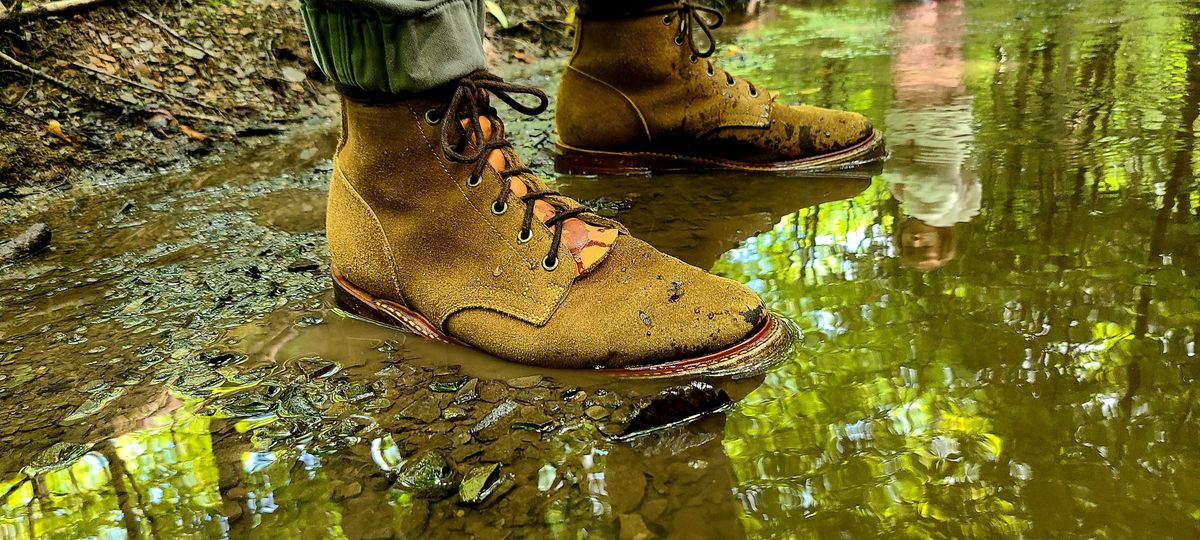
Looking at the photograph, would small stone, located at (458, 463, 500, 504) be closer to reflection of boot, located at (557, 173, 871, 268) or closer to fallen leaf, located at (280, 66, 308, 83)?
reflection of boot, located at (557, 173, 871, 268)

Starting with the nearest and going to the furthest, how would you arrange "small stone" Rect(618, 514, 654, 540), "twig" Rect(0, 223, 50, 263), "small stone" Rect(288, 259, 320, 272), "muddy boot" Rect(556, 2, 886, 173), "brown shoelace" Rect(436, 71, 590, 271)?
"small stone" Rect(618, 514, 654, 540)
"brown shoelace" Rect(436, 71, 590, 271)
"small stone" Rect(288, 259, 320, 272)
"twig" Rect(0, 223, 50, 263)
"muddy boot" Rect(556, 2, 886, 173)

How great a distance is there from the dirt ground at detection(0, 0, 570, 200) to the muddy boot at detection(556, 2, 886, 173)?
1.67 m

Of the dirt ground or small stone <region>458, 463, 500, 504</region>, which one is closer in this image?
small stone <region>458, 463, 500, 504</region>

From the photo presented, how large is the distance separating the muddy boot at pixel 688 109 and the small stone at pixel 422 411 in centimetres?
131

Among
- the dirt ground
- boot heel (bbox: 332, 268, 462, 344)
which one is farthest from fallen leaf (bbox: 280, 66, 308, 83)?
boot heel (bbox: 332, 268, 462, 344)

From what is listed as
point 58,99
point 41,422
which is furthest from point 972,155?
point 58,99

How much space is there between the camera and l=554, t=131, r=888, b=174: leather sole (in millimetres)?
2150

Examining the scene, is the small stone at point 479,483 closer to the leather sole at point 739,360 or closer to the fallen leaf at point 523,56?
the leather sole at point 739,360

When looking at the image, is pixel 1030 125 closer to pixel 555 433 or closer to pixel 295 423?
pixel 555 433

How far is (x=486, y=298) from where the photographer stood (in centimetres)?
129

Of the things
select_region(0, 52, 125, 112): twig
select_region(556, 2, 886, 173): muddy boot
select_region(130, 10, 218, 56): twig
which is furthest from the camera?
select_region(130, 10, 218, 56): twig

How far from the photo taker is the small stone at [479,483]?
916 millimetres

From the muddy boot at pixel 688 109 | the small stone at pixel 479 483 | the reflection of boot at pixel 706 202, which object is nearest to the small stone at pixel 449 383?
the small stone at pixel 479 483

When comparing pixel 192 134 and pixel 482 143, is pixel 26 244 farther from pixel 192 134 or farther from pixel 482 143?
pixel 482 143
